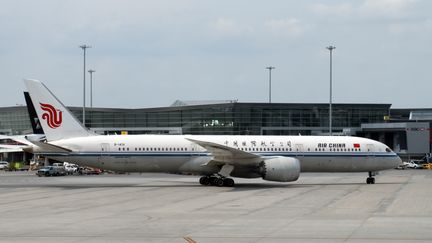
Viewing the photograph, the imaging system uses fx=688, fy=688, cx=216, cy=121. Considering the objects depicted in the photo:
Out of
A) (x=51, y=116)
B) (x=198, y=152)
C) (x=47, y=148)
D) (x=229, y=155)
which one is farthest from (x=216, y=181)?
(x=51, y=116)

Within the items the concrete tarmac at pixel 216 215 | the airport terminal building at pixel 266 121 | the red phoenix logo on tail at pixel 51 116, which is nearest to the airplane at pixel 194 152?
the red phoenix logo on tail at pixel 51 116

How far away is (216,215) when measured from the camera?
2148 centimetres

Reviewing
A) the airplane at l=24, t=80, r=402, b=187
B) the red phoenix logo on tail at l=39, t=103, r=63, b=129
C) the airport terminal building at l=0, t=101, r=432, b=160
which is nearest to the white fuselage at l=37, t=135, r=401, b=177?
the airplane at l=24, t=80, r=402, b=187

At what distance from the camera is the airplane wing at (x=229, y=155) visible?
35.9 metres

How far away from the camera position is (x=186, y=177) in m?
50.2

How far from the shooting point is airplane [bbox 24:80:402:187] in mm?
36719

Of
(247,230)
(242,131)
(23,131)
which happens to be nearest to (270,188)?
(247,230)

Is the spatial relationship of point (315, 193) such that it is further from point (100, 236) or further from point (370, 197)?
point (100, 236)

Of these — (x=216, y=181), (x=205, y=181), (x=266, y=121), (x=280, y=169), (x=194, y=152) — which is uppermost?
(x=266, y=121)

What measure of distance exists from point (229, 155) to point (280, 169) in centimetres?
280

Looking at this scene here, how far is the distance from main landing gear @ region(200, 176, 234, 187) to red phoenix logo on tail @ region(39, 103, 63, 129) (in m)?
8.69

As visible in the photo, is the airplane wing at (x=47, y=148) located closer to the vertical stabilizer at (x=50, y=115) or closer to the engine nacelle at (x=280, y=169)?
the vertical stabilizer at (x=50, y=115)

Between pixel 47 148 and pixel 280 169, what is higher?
pixel 47 148

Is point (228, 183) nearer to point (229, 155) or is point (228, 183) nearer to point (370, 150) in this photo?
point (229, 155)
